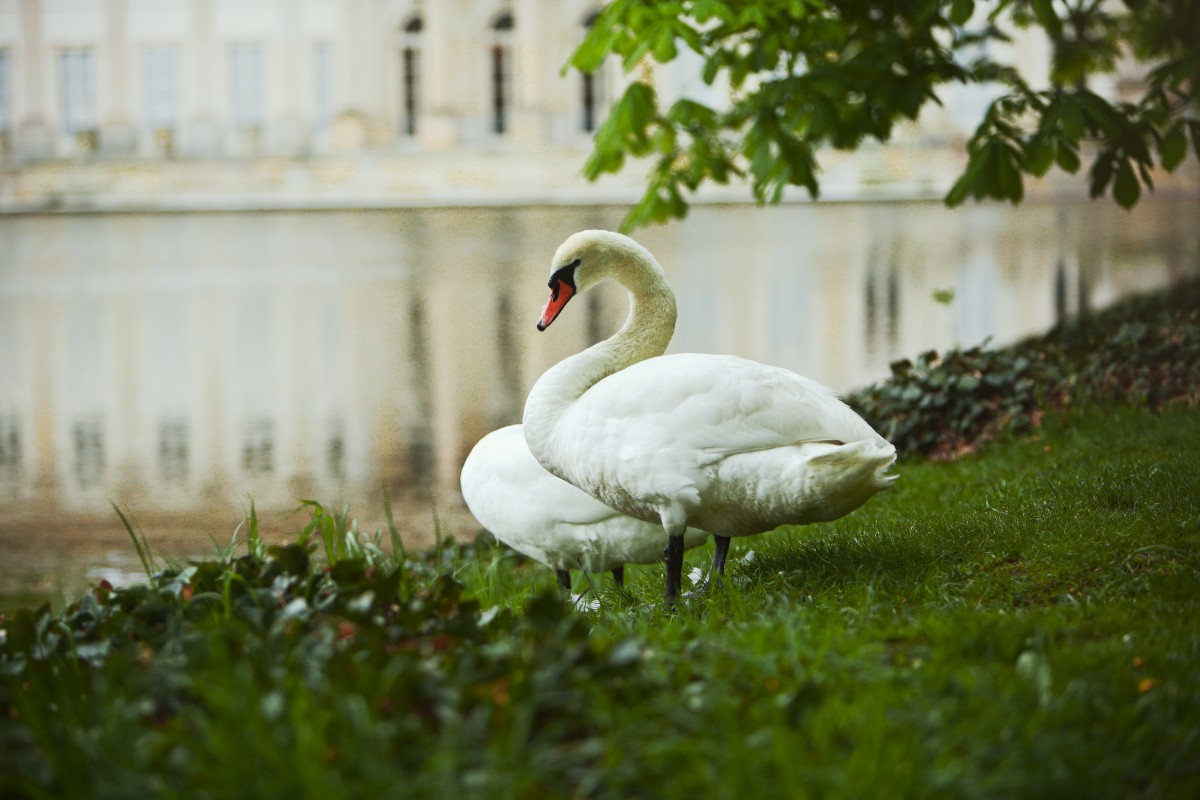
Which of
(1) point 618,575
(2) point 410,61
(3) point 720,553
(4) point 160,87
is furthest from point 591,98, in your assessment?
(3) point 720,553

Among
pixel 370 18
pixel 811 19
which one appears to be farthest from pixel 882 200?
pixel 811 19

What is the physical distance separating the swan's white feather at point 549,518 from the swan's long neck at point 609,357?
1.31 feet

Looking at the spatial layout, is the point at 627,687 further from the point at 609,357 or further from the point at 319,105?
the point at 319,105

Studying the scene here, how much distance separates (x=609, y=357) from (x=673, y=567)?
2.33 ft

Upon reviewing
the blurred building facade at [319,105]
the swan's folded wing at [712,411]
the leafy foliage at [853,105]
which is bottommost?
the swan's folded wing at [712,411]

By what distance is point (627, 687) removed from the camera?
95.8 inches

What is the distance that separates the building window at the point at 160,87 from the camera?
35.8m

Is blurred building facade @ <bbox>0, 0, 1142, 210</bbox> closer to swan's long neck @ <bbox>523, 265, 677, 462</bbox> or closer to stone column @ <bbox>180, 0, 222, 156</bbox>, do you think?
stone column @ <bbox>180, 0, 222, 156</bbox>

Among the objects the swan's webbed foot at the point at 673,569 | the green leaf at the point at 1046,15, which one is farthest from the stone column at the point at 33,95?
the swan's webbed foot at the point at 673,569

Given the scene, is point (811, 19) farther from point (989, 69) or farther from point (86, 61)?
point (86, 61)

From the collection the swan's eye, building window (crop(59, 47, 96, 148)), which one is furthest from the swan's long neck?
building window (crop(59, 47, 96, 148))

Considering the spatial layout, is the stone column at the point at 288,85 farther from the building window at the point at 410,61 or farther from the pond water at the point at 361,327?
the pond water at the point at 361,327

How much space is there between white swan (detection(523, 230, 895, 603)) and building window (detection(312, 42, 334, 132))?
1317 inches

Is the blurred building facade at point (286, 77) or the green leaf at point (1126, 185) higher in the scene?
the blurred building facade at point (286, 77)
